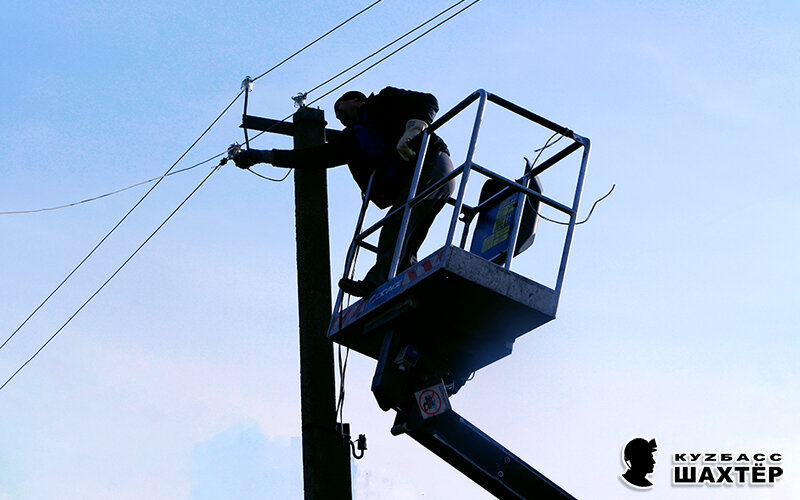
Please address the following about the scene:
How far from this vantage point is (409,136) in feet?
29.1

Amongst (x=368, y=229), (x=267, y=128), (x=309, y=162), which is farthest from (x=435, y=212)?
(x=267, y=128)

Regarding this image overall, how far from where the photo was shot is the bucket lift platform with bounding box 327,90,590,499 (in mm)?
8078

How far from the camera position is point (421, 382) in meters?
8.39

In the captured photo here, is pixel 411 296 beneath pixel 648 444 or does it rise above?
above

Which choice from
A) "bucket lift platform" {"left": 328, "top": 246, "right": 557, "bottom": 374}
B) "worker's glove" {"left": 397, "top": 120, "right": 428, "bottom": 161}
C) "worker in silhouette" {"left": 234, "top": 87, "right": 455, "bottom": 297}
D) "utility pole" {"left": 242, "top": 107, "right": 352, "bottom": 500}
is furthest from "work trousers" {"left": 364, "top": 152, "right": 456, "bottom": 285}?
"utility pole" {"left": 242, "top": 107, "right": 352, "bottom": 500}

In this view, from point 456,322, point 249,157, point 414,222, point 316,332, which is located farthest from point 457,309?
point 249,157

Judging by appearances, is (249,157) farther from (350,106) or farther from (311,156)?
(350,106)

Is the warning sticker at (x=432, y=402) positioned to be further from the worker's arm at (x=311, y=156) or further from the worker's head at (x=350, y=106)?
the worker's head at (x=350, y=106)

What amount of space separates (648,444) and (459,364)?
146cm

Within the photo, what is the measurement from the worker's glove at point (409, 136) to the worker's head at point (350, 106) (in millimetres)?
980

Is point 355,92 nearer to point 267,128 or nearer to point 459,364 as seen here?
point 267,128

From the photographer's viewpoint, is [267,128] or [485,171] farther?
[267,128]

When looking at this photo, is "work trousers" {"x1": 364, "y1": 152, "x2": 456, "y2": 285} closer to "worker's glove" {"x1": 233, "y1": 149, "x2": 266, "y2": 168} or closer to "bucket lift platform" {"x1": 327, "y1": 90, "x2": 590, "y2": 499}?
"bucket lift platform" {"x1": 327, "y1": 90, "x2": 590, "y2": 499}

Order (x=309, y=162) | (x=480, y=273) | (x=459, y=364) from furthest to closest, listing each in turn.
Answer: (x=309, y=162) → (x=459, y=364) → (x=480, y=273)
